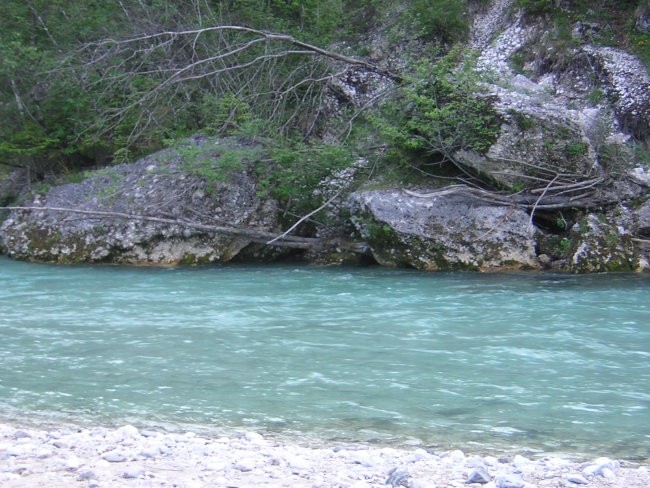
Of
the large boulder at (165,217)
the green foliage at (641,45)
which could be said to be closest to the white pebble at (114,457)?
the large boulder at (165,217)

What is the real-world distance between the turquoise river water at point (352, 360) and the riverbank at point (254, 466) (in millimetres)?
409

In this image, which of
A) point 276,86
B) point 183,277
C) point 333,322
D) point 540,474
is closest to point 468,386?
point 540,474

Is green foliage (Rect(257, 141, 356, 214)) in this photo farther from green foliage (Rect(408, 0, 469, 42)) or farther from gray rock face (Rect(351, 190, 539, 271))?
green foliage (Rect(408, 0, 469, 42))

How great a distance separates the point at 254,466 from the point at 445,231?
839 centimetres

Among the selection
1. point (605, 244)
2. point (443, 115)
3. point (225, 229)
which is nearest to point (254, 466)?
point (443, 115)

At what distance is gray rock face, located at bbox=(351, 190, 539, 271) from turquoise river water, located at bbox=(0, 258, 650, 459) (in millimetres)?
1015

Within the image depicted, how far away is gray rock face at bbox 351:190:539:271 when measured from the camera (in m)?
11.8

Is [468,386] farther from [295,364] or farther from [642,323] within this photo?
[642,323]

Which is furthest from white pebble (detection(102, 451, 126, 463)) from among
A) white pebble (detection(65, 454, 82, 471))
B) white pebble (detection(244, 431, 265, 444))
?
white pebble (detection(244, 431, 265, 444))

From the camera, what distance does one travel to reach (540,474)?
3.95 meters

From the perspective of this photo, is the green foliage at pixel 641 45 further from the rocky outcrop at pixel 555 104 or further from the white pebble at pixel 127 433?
the white pebble at pixel 127 433

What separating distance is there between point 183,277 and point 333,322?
13.9 feet

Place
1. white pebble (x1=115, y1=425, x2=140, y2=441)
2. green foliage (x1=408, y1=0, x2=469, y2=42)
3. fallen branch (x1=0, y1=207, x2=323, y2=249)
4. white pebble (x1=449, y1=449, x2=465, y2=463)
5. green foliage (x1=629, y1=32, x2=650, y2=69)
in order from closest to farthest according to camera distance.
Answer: white pebble (x1=449, y1=449, x2=465, y2=463) < white pebble (x1=115, y1=425, x2=140, y2=441) < fallen branch (x1=0, y1=207, x2=323, y2=249) < green foliage (x1=629, y1=32, x2=650, y2=69) < green foliage (x1=408, y1=0, x2=469, y2=42)

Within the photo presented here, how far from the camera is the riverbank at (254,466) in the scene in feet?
12.4
